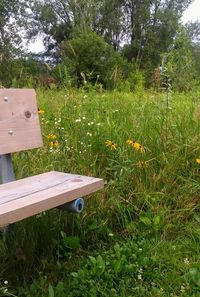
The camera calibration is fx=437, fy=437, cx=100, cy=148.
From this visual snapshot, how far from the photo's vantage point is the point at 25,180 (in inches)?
81.7

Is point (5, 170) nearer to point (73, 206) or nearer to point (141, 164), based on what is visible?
point (73, 206)

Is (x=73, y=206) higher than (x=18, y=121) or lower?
lower

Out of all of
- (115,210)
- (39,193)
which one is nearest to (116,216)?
(115,210)

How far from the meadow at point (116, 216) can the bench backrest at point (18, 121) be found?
221 mm

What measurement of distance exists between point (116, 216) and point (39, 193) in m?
0.70

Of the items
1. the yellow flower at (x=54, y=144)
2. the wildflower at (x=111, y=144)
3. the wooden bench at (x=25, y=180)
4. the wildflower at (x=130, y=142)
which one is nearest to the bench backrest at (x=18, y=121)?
the wooden bench at (x=25, y=180)

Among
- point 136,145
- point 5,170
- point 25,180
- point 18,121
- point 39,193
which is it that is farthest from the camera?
point 136,145

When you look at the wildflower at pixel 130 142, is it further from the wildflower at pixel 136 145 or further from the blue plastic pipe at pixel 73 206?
the blue plastic pipe at pixel 73 206

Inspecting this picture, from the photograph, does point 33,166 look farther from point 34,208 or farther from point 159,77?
point 159,77

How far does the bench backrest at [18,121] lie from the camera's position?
2.23m

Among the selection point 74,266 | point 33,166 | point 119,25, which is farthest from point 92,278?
point 119,25

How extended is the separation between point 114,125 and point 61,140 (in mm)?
371

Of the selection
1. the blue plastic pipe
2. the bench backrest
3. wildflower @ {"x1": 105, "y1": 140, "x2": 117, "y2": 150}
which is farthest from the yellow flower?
the blue plastic pipe

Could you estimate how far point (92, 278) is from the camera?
1.93 metres
